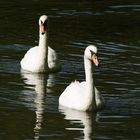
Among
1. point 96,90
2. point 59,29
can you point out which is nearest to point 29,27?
point 59,29

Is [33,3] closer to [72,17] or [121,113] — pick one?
[72,17]

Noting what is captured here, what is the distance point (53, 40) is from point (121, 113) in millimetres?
8784

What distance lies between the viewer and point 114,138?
1780 cm

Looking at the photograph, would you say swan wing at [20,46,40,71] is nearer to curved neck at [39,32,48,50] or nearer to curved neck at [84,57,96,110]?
curved neck at [39,32,48,50]

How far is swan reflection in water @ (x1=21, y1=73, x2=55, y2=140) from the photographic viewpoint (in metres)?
19.1

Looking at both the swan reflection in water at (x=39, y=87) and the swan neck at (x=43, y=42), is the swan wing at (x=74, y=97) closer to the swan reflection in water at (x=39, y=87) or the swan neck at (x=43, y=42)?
the swan reflection in water at (x=39, y=87)

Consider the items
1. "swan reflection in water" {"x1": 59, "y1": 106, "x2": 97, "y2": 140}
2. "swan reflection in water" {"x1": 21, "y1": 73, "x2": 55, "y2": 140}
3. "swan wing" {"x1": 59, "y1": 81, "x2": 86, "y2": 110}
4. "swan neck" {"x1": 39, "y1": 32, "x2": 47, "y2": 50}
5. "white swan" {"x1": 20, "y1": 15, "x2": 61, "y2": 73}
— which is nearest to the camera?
"swan reflection in water" {"x1": 59, "y1": 106, "x2": 97, "y2": 140}

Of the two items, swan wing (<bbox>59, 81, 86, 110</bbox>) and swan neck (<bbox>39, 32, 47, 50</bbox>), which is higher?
swan neck (<bbox>39, 32, 47, 50</bbox>)

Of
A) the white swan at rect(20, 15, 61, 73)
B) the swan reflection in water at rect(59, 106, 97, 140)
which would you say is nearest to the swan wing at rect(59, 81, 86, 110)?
the swan reflection in water at rect(59, 106, 97, 140)

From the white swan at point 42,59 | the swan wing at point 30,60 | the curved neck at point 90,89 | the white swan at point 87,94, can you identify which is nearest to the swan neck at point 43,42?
the white swan at point 42,59

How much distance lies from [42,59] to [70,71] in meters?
0.99

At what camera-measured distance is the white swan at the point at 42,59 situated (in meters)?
24.5

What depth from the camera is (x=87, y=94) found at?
2009 cm

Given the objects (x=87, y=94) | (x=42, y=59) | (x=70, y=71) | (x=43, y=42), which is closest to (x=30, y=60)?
(x=42, y=59)
